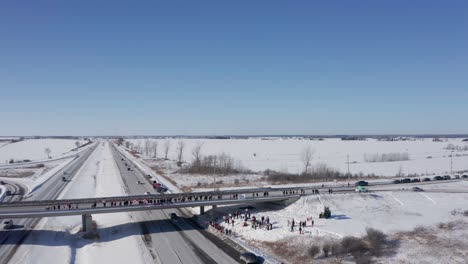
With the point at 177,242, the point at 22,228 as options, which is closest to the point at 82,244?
the point at 22,228

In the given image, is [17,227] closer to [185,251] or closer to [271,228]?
[185,251]

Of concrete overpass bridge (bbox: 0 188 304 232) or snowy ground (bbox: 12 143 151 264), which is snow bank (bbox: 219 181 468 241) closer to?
concrete overpass bridge (bbox: 0 188 304 232)

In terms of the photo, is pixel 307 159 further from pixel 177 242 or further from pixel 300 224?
pixel 177 242

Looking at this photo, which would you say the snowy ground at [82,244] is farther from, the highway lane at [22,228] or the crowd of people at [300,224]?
the crowd of people at [300,224]

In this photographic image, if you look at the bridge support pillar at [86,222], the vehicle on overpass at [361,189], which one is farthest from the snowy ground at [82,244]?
the vehicle on overpass at [361,189]

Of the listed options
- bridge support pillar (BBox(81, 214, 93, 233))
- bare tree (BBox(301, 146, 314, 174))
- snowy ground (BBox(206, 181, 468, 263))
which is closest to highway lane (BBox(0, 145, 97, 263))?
bridge support pillar (BBox(81, 214, 93, 233))

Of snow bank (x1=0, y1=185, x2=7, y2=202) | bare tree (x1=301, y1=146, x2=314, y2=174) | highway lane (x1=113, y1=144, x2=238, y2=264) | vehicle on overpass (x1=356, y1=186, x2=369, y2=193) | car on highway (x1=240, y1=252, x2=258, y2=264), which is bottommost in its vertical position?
highway lane (x1=113, y1=144, x2=238, y2=264)
